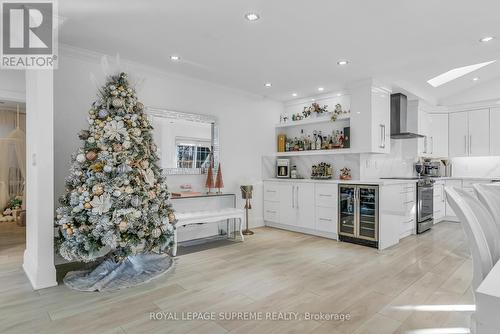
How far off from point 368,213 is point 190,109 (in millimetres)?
3132

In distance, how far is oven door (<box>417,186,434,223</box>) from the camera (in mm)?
4966

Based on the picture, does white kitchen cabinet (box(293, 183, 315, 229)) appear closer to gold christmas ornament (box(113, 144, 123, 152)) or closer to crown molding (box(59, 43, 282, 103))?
crown molding (box(59, 43, 282, 103))

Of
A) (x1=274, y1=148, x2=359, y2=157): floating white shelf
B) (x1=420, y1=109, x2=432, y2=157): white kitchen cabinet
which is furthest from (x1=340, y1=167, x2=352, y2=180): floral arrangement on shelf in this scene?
A: (x1=420, y1=109, x2=432, y2=157): white kitchen cabinet

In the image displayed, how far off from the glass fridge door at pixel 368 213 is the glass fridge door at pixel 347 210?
100mm

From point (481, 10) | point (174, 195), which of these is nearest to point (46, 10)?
point (174, 195)

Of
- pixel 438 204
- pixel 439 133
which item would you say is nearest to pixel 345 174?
pixel 438 204

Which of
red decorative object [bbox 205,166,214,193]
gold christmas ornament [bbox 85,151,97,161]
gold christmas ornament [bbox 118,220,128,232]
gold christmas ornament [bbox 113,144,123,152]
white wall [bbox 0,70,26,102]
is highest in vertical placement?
white wall [bbox 0,70,26,102]

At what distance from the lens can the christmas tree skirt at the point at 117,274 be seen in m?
2.73

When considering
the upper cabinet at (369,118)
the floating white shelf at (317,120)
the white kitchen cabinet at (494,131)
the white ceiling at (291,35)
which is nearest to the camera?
the white ceiling at (291,35)

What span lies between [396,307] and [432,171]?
486cm

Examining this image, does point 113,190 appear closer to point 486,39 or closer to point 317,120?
point 317,120

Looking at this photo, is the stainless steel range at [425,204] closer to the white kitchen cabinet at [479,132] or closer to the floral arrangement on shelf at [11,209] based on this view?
the white kitchen cabinet at [479,132]

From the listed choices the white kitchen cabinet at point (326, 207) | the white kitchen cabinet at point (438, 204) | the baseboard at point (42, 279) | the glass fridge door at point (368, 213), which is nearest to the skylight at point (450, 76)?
the white kitchen cabinet at point (438, 204)

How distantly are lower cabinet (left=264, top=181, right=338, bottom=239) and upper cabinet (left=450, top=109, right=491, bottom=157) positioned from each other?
3.59 m
